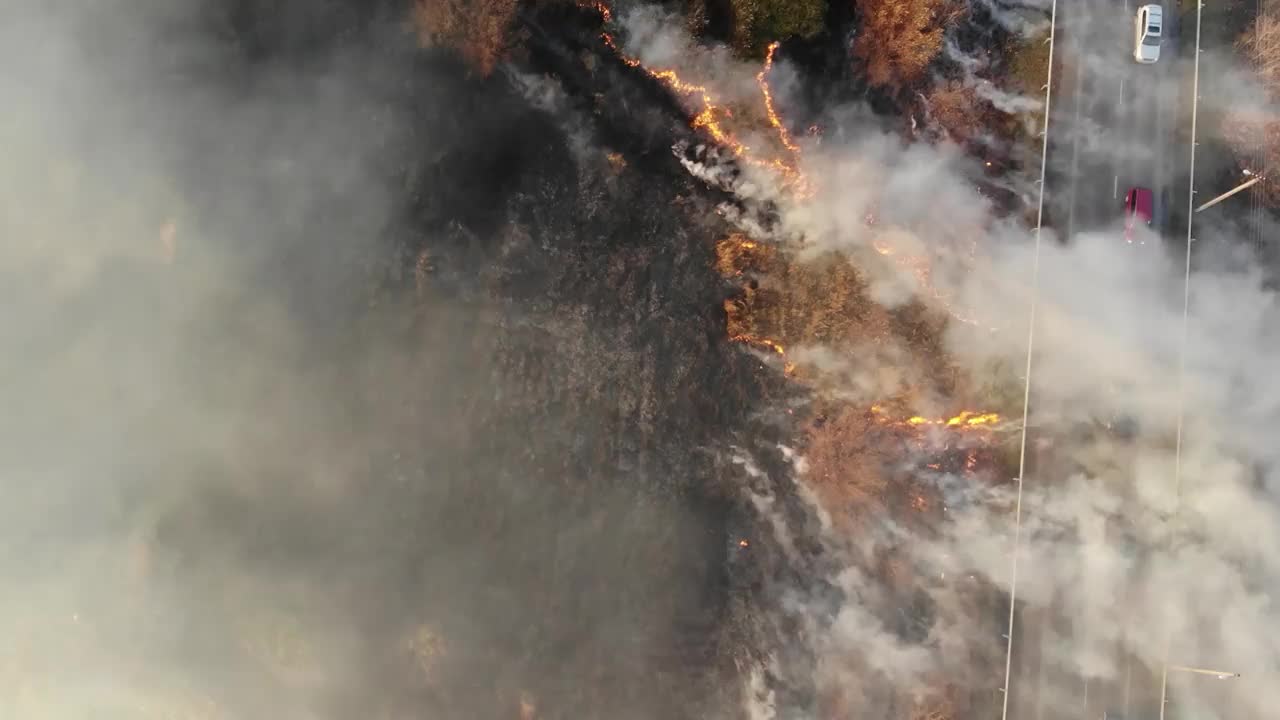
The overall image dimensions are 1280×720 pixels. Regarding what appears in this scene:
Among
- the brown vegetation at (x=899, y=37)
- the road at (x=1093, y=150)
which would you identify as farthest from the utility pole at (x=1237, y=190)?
the brown vegetation at (x=899, y=37)

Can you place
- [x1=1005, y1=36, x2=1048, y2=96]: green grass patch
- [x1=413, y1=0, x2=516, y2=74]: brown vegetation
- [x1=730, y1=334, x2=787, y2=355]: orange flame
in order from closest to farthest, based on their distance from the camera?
[x1=1005, y1=36, x2=1048, y2=96]: green grass patch
[x1=730, y1=334, x2=787, y2=355]: orange flame
[x1=413, y1=0, x2=516, y2=74]: brown vegetation

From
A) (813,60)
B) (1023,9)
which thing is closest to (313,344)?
(813,60)

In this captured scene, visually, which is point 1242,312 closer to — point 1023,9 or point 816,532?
point 1023,9

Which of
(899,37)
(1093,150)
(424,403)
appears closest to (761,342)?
(899,37)

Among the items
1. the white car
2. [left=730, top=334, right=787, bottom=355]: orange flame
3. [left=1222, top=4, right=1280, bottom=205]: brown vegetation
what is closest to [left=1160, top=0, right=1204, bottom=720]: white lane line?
[left=1222, top=4, right=1280, bottom=205]: brown vegetation

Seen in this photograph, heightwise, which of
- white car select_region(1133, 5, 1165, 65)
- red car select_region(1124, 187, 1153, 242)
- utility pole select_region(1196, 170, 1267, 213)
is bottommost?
red car select_region(1124, 187, 1153, 242)

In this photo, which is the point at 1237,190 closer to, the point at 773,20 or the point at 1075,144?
the point at 1075,144

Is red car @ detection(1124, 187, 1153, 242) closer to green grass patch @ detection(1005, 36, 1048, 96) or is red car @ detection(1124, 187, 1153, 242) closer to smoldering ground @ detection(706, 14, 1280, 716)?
smoldering ground @ detection(706, 14, 1280, 716)
